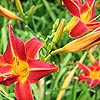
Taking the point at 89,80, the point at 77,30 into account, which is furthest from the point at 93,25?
the point at 89,80

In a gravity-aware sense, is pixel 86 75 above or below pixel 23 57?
below

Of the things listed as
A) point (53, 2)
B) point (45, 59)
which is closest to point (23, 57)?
point (45, 59)

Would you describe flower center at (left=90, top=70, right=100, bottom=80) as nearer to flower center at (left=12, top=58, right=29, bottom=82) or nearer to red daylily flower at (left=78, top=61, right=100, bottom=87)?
red daylily flower at (left=78, top=61, right=100, bottom=87)

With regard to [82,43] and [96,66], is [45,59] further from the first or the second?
[96,66]

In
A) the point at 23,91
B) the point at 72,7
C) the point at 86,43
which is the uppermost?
the point at 72,7

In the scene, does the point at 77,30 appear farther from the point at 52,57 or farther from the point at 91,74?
the point at 52,57

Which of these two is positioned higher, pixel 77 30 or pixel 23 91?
pixel 77 30

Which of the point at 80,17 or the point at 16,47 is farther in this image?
the point at 80,17
